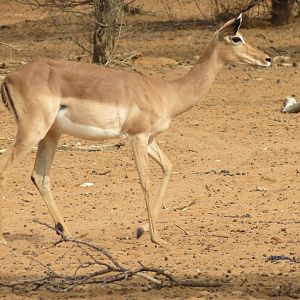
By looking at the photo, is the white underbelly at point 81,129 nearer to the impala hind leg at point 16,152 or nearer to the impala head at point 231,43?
the impala hind leg at point 16,152

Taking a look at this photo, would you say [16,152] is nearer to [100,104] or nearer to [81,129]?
[81,129]

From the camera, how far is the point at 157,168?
36.2 feet

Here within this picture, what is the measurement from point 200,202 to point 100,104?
1.73 meters

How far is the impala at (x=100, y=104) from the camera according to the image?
807 centimetres

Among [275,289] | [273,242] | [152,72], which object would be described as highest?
[275,289]

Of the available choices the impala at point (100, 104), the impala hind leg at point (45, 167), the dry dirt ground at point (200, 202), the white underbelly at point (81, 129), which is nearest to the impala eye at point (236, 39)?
the impala at point (100, 104)

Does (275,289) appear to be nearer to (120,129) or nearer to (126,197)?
(120,129)

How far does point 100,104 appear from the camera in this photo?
8359 millimetres

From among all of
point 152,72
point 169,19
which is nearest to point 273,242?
point 152,72

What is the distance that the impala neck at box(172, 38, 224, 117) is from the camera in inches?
348

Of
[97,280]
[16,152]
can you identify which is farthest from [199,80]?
[97,280]

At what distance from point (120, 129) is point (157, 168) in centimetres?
272

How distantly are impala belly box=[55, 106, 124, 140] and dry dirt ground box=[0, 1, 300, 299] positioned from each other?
33.4 inches

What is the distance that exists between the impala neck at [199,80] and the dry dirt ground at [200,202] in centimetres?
105
